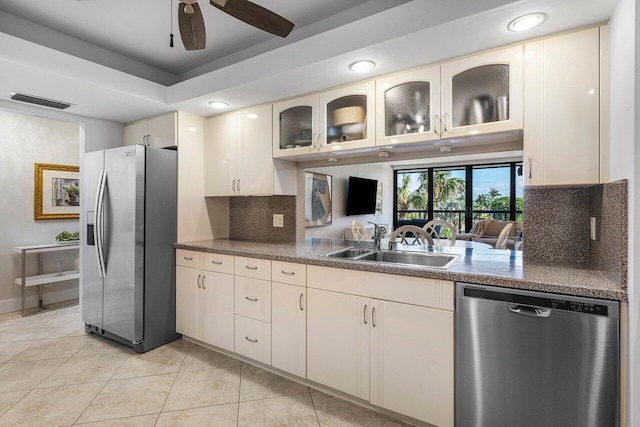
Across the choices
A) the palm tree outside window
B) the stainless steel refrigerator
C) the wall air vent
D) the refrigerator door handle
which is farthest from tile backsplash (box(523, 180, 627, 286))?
the wall air vent

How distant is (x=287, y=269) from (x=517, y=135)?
1648mm

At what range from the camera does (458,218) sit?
258 centimetres

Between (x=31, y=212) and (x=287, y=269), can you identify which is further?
(x=31, y=212)

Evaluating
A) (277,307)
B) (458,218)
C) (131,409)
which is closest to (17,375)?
(131,409)

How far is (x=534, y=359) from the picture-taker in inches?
58.2

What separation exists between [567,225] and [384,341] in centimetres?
125

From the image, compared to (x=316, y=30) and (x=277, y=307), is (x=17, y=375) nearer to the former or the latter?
(x=277, y=307)

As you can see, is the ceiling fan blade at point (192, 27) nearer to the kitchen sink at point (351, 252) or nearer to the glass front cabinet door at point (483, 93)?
the glass front cabinet door at point (483, 93)

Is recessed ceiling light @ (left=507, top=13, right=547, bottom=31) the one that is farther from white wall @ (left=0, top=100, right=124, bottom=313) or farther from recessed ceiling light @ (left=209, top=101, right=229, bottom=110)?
white wall @ (left=0, top=100, right=124, bottom=313)

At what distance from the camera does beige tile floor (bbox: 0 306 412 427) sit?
189 centimetres

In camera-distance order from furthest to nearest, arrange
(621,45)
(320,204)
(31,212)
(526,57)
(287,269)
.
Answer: (31,212), (320,204), (287,269), (526,57), (621,45)

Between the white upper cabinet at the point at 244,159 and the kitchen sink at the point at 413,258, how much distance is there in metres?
1.00

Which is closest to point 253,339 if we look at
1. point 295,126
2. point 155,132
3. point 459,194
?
point 295,126

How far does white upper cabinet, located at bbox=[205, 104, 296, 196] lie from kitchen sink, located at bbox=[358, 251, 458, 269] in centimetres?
100
